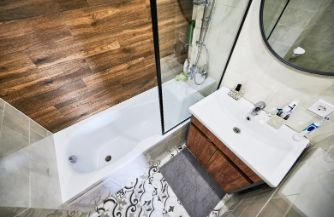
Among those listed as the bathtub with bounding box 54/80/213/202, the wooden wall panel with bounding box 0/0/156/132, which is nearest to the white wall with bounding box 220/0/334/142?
the bathtub with bounding box 54/80/213/202

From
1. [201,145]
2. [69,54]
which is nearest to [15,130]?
[69,54]

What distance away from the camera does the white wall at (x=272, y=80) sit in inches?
31.1

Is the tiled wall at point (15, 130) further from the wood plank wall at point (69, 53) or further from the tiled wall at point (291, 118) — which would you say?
the tiled wall at point (291, 118)

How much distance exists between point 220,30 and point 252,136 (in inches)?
35.5

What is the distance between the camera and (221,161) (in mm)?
1084

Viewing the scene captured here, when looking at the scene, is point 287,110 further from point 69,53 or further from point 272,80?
point 69,53

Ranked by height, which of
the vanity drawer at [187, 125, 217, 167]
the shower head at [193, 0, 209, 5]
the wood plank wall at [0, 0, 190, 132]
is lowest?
the vanity drawer at [187, 125, 217, 167]

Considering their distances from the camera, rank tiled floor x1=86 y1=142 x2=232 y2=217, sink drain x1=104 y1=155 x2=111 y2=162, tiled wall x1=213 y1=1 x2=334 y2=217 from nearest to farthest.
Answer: tiled wall x1=213 y1=1 x2=334 y2=217, tiled floor x1=86 y1=142 x2=232 y2=217, sink drain x1=104 y1=155 x2=111 y2=162

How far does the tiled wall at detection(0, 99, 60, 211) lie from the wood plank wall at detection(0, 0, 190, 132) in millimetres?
143

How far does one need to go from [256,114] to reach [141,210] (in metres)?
1.29

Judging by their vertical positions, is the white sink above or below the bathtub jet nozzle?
below

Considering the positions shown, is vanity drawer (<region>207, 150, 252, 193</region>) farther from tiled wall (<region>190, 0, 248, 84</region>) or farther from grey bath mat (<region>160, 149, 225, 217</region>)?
tiled wall (<region>190, 0, 248, 84</region>)

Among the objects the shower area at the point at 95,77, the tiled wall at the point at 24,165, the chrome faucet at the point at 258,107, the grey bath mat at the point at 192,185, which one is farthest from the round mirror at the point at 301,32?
the tiled wall at the point at 24,165

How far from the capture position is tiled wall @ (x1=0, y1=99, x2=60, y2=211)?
711 millimetres
